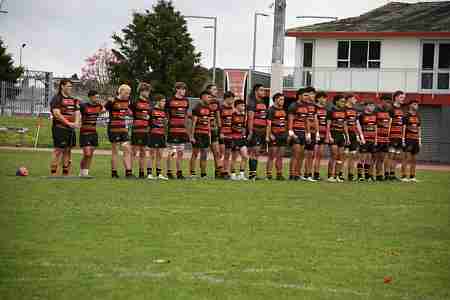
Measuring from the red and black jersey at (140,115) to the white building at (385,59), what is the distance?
A: 25801mm

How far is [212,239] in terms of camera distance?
1093cm

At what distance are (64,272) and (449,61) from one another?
39.8m

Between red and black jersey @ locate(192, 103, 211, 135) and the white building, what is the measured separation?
2450 cm

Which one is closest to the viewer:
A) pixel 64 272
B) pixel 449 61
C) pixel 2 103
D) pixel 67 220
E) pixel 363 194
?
pixel 64 272

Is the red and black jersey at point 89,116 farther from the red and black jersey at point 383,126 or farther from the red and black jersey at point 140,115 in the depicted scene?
the red and black jersey at point 383,126

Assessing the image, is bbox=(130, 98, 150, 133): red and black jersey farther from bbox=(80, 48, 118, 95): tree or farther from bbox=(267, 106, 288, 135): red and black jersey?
bbox=(80, 48, 118, 95): tree

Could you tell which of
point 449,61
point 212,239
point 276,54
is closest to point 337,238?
point 212,239

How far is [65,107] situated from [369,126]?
7476 millimetres

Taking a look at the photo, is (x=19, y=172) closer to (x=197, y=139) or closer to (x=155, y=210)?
(x=197, y=139)

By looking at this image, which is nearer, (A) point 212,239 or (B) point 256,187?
(A) point 212,239

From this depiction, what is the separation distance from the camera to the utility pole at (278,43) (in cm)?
3603

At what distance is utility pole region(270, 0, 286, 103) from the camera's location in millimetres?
36031

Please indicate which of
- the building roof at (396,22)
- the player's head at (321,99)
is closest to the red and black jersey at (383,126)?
the player's head at (321,99)

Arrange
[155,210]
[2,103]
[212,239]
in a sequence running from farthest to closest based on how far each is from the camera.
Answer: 1. [2,103]
2. [155,210]
3. [212,239]
